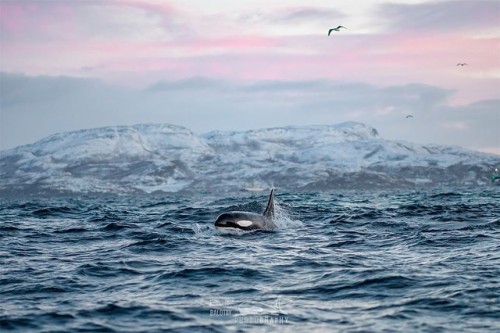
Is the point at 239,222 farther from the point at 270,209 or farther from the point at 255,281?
the point at 255,281

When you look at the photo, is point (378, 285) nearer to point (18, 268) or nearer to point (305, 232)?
point (18, 268)

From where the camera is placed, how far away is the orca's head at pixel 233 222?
2723 cm

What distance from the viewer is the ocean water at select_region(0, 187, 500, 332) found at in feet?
42.4

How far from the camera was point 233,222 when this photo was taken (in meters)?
27.2

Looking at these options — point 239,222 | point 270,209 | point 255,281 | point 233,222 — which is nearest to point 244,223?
point 239,222

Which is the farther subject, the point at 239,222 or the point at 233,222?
the point at 239,222

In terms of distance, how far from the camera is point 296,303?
14.3m

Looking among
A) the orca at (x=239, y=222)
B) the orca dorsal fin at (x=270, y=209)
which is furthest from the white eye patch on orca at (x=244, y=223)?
the orca dorsal fin at (x=270, y=209)

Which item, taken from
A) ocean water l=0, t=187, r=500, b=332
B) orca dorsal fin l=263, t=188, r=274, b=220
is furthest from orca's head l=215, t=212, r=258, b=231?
orca dorsal fin l=263, t=188, r=274, b=220

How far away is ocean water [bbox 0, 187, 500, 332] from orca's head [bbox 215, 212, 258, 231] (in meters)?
0.57

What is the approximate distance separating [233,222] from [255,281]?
1023 cm

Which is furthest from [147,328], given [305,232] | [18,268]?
[305,232]

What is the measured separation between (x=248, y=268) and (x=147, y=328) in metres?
6.64

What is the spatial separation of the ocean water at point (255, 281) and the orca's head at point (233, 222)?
1.86ft
